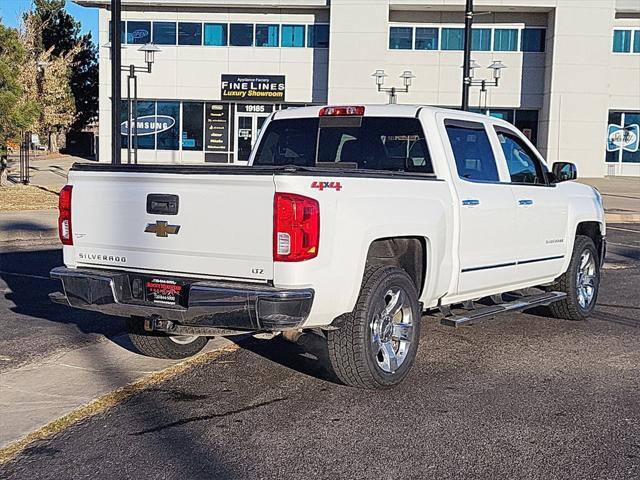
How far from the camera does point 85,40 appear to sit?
57000 mm

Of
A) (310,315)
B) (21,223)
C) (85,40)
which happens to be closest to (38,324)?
(310,315)

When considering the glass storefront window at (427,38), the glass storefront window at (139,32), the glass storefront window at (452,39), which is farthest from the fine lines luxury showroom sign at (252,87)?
the glass storefront window at (452,39)

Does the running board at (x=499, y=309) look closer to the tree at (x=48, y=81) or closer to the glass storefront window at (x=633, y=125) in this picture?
the tree at (x=48, y=81)

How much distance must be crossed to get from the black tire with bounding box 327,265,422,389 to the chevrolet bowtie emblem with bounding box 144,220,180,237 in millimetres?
1212

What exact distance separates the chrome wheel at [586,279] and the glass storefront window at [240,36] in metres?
33.8

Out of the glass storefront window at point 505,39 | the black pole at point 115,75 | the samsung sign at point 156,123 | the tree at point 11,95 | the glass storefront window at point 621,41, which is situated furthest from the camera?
the glass storefront window at point 621,41

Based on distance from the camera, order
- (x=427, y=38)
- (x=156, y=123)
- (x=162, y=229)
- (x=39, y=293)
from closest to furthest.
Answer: (x=162, y=229) < (x=39, y=293) < (x=427, y=38) < (x=156, y=123)

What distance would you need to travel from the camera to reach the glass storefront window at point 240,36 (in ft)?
133

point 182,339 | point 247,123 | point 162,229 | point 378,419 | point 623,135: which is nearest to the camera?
point 378,419

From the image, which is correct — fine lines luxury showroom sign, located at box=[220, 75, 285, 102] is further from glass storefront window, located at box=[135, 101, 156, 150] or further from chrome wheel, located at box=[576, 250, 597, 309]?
chrome wheel, located at box=[576, 250, 597, 309]

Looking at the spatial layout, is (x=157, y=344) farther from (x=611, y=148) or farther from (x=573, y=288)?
(x=611, y=148)

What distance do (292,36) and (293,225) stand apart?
121ft

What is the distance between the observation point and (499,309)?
22.7 feet

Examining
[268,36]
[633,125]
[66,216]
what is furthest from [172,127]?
[66,216]
